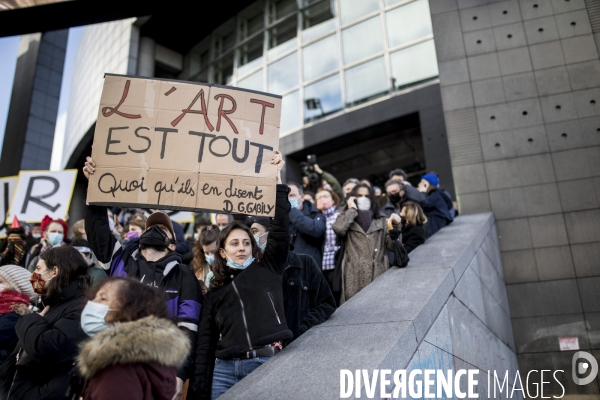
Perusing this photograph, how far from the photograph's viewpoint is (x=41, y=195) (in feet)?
26.3

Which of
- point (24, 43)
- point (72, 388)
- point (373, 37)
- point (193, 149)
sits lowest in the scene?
point (72, 388)

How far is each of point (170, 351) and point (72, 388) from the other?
0.57m

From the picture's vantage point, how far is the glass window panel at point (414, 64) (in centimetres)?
1364

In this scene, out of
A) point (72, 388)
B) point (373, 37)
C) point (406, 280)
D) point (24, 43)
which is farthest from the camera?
point (24, 43)

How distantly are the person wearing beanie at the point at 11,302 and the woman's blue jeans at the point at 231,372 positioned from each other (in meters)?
1.50

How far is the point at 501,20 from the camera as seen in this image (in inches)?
382

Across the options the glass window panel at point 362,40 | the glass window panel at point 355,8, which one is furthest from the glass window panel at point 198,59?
the glass window panel at point 362,40

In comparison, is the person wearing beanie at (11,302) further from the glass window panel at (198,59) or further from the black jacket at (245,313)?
the glass window panel at (198,59)

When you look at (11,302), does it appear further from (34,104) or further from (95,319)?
(34,104)

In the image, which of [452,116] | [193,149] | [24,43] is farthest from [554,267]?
[24,43]

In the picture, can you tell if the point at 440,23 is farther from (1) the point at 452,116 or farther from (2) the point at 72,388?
(2) the point at 72,388

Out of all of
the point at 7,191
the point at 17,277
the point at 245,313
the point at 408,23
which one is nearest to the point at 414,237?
the point at 245,313

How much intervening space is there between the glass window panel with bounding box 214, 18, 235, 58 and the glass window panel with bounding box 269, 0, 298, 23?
2116 mm

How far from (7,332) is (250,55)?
16.2 meters
